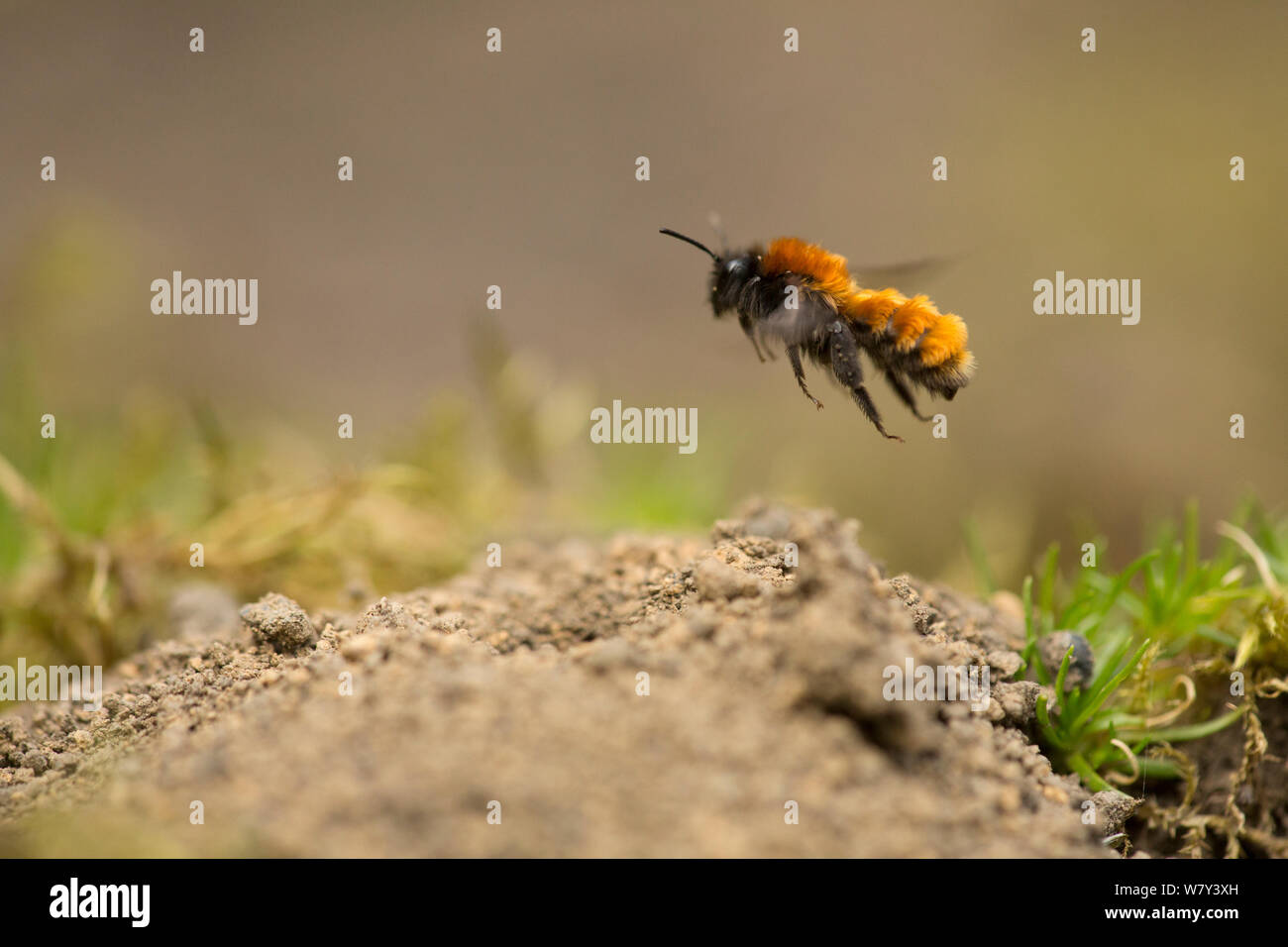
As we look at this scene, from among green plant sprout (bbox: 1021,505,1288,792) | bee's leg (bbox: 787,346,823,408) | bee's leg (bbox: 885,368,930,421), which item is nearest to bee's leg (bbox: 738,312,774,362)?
bee's leg (bbox: 787,346,823,408)

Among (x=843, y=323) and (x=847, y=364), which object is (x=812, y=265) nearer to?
(x=843, y=323)

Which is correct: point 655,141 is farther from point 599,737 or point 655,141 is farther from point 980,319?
point 599,737

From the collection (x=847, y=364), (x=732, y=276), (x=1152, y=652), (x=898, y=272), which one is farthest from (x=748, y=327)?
(x=1152, y=652)

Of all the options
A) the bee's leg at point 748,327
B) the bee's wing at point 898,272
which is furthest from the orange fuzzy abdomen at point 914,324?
the bee's wing at point 898,272
